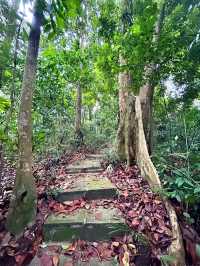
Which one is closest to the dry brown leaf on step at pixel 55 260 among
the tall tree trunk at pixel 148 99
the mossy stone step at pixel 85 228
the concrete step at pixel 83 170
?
the mossy stone step at pixel 85 228

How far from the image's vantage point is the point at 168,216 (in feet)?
8.52

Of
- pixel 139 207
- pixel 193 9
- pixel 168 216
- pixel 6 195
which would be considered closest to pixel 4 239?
pixel 6 195

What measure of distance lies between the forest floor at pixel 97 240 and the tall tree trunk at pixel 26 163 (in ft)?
0.44

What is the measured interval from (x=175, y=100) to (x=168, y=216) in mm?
4692

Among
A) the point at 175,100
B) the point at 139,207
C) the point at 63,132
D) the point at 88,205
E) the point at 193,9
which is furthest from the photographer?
the point at 63,132

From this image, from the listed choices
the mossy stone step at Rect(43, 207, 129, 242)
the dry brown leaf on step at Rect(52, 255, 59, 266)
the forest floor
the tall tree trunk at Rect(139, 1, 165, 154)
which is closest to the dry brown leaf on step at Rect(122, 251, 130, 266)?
the forest floor

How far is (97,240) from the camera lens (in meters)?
2.49

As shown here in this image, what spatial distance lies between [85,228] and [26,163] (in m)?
1.03

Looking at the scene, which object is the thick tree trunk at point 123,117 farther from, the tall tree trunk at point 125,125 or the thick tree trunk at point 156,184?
the thick tree trunk at point 156,184

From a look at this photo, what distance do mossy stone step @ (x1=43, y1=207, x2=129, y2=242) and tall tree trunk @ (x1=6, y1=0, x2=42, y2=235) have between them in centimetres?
28

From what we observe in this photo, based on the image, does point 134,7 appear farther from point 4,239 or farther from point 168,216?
point 4,239

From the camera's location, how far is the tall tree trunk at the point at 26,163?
2578mm

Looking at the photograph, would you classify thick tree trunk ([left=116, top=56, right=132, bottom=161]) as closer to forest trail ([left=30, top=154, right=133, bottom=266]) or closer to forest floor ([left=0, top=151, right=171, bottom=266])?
→ forest floor ([left=0, top=151, right=171, bottom=266])

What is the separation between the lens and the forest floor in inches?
88.5
